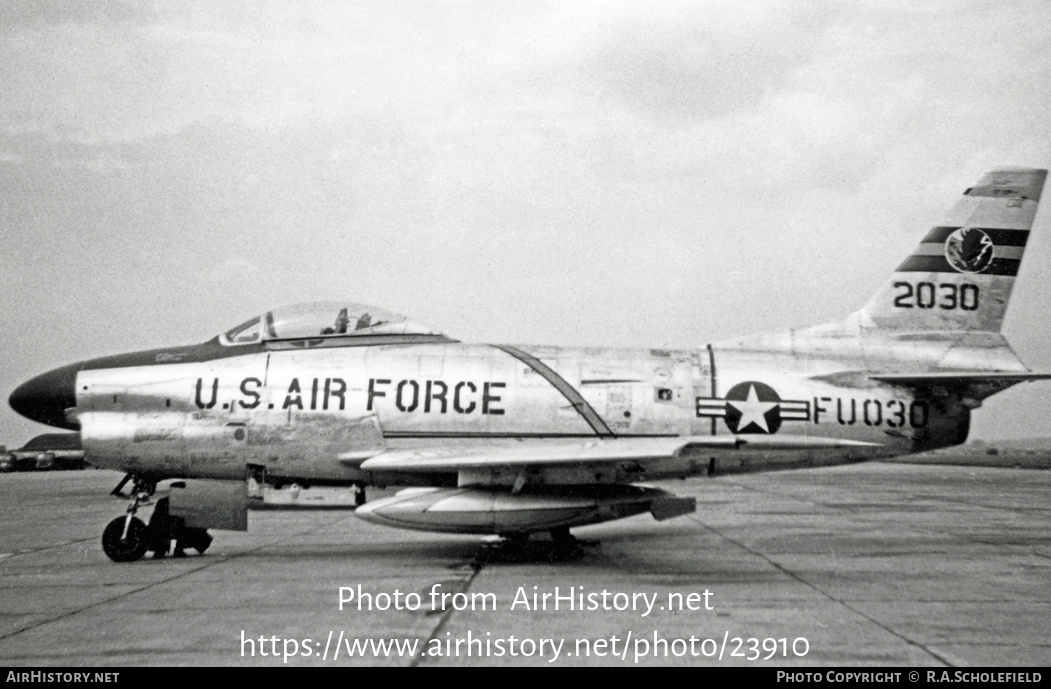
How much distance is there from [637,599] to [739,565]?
2072 millimetres

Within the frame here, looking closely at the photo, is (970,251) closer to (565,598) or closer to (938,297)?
(938,297)

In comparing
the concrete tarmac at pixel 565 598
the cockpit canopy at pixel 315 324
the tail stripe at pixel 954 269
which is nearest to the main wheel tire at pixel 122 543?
the concrete tarmac at pixel 565 598

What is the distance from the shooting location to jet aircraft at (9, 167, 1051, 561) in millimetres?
9023

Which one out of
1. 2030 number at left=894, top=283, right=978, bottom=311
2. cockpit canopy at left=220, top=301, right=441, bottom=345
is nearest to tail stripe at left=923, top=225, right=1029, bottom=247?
2030 number at left=894, top=283, right=978, bottom=311

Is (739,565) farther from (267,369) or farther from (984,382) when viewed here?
(267,369)

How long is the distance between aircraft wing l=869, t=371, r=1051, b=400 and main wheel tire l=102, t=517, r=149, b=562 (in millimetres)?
8134

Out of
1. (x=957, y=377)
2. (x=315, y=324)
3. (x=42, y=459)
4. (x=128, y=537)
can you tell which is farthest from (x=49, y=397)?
(x=42, y=459)

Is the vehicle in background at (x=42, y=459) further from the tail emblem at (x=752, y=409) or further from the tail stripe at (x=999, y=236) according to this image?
the tail stripe at (x=999, y=236)

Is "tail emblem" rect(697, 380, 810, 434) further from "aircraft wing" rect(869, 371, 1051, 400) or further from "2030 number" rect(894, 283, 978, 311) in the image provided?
"2030 number" rect(894, 283, 978, 311)

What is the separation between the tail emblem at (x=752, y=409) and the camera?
936 centimetres

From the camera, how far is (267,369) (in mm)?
9422

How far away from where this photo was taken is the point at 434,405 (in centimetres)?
923
